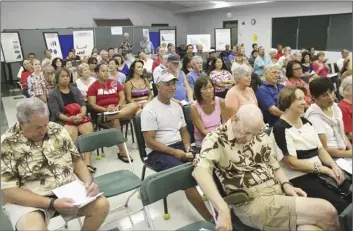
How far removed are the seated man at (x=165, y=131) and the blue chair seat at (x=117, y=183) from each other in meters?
0.21

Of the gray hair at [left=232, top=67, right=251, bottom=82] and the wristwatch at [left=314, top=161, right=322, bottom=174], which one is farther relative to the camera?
the gray hair at [left=232, top=67, right=251, bottom=82]

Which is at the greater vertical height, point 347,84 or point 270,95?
point 347,84

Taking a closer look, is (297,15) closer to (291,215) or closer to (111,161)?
(111,161)

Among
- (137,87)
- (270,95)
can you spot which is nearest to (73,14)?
(137,87)

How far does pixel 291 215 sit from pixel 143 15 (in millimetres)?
12849

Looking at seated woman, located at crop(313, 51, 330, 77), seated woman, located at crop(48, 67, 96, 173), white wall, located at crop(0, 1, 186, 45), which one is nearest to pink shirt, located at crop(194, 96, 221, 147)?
seated woman, located at crop(48, 67, 96, 173)

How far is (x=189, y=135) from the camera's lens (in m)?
2.47

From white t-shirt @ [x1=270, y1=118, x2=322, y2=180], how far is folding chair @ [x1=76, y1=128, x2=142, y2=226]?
37.5 inches

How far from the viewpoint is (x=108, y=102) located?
3.42 m

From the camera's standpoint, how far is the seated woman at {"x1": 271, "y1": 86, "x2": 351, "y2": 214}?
5.87 ft

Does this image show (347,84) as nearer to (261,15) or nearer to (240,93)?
(240,93)

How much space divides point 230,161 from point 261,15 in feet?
31.9

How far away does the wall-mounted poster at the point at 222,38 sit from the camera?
1025 centimetres

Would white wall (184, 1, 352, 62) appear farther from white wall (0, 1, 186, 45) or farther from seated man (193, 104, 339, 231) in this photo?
seated man (193, 104, 339, 231)
